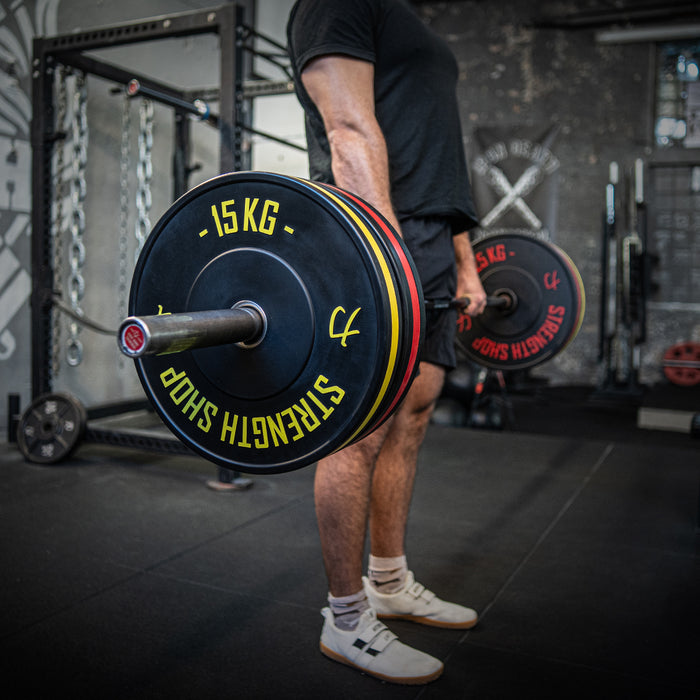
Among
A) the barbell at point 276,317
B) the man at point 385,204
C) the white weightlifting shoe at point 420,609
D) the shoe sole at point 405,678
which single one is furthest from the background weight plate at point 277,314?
the white weightlifting shoe at point 420,609

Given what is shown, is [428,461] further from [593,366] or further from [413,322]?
[593,366]

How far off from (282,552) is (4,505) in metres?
0.92

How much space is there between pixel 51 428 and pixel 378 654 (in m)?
1.93

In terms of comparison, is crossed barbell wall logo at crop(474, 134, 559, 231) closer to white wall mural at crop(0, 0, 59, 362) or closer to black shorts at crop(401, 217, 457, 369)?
white wall mural at crop(0, 0, 59, 362)

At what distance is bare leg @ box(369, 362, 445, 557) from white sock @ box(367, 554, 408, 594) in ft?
0.05

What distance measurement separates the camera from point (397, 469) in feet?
4.66

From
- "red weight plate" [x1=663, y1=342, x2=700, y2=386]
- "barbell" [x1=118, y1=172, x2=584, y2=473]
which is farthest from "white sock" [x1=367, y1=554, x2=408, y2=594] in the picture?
"red weight plate" [x1=663, y1=342, x2=700, y2=386]

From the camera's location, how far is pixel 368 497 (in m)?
1.23

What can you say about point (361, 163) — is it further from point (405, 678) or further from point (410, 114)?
point (405, 678)

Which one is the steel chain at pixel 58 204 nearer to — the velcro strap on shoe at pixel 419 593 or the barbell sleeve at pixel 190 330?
the velcro strap on shoe at pixel 419 593

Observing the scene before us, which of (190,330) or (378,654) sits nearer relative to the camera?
(190,330)

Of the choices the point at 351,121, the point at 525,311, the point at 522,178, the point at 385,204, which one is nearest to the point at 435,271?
the point at 385,204

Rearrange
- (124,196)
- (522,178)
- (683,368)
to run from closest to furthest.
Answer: (124,196)
(683,368)
(522,178)

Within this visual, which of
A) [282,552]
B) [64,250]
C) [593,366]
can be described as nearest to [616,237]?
[593,366]
